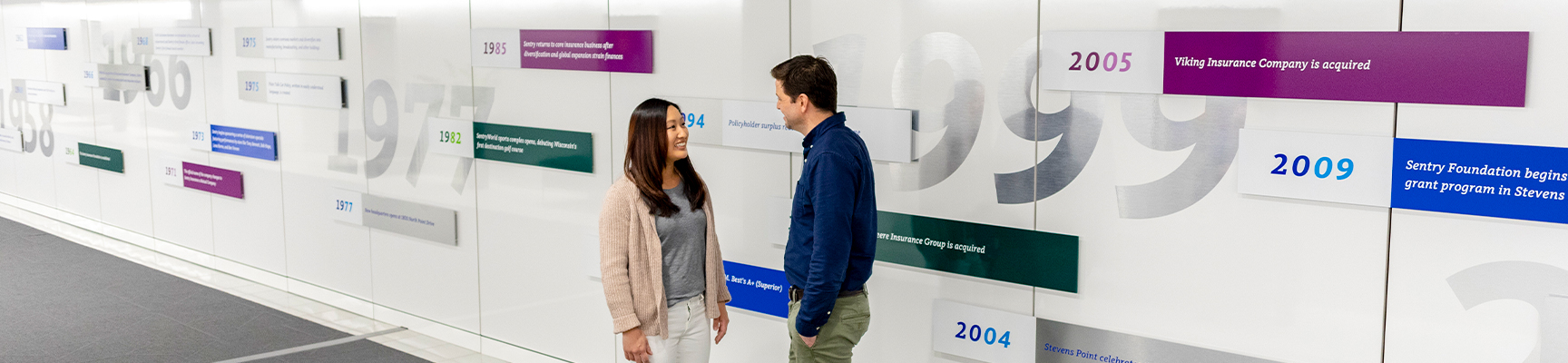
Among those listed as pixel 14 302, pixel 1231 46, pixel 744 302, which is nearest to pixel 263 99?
pixel 14 302

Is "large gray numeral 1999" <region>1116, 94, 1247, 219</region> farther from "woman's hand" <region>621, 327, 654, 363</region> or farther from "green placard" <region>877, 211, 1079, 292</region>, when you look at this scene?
"woman's hand" <region>621, 327, 654, 363</region>

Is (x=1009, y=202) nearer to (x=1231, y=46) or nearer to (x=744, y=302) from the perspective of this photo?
(x=1231, y=46)

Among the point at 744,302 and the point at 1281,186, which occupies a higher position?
the point at 1281,186

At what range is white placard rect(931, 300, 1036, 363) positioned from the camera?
3488 millimetres

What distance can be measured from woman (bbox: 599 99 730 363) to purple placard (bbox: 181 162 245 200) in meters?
4.73

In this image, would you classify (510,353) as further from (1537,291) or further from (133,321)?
(1537,291)

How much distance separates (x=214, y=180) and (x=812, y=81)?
18.1ft

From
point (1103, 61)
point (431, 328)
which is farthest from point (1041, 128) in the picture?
point (431, 328)

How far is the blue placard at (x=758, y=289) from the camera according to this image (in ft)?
13.5

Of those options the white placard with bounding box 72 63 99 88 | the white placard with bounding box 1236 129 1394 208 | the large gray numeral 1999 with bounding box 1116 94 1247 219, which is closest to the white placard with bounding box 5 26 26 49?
the white placard with bounding box 72 63 99 88

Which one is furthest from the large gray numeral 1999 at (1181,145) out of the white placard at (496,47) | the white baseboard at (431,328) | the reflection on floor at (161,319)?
the white baseboard at (431,328)

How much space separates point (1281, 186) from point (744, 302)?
6.68ft

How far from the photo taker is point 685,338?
3135 mm

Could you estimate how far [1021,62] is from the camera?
3.34m
